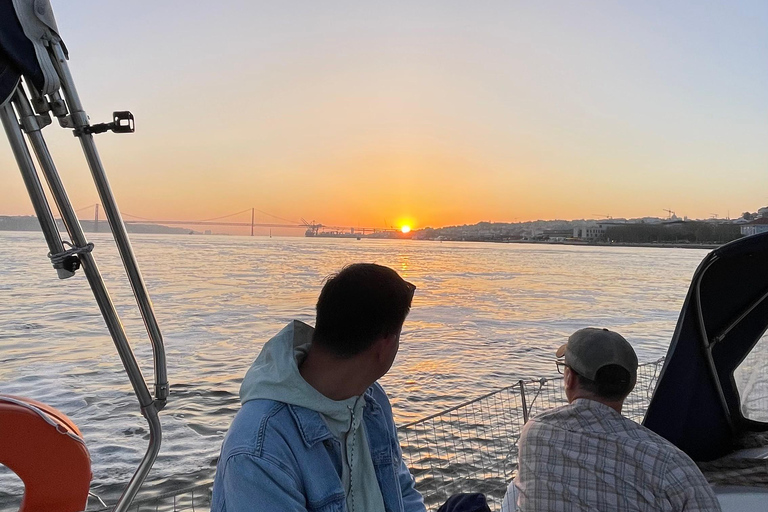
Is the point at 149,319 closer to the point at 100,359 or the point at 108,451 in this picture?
the point at 108,451

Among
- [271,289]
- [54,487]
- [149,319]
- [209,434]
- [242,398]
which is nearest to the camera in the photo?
[242,398]

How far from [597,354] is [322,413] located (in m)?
1.38

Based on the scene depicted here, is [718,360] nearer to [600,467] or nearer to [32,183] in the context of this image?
[600,467]

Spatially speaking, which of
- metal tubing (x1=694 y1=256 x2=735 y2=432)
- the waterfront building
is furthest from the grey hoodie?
the waterfront building

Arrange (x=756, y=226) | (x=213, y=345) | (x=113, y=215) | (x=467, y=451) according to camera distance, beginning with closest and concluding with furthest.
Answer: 1. (x=113, y=215)
2. (x=756, y=226)
3. (x=467, y=451)
4. (x=213, y=345)

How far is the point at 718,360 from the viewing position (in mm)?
4074

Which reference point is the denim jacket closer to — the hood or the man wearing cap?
the hood

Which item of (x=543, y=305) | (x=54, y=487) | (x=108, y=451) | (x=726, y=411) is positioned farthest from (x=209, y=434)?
(x=543, y=305)

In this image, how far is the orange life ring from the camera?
270 cm

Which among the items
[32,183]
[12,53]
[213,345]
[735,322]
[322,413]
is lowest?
[213,345]

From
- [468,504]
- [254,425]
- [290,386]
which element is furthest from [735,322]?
[254,425]

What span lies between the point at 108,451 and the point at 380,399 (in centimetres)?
679

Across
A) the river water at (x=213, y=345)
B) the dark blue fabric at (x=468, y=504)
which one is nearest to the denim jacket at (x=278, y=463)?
the dark blue fabric at (x=468, y=504)

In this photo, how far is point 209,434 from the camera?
8.13 metres
